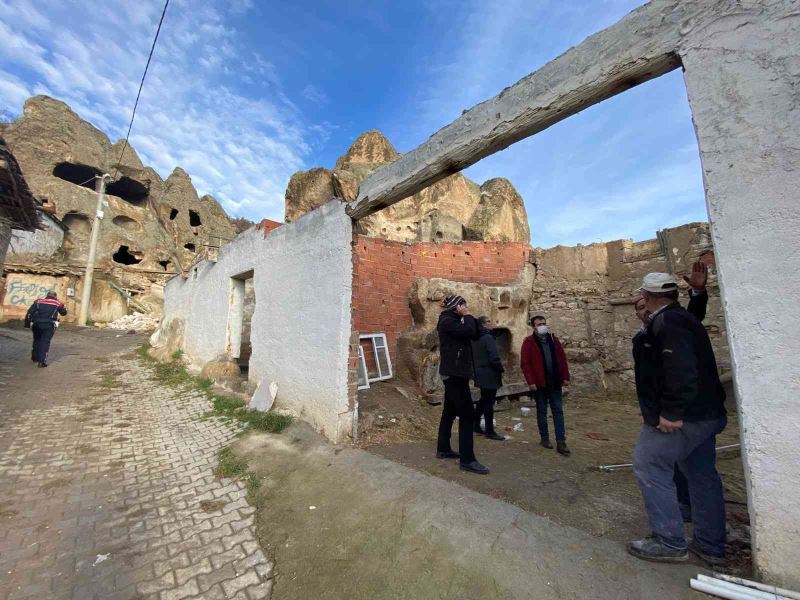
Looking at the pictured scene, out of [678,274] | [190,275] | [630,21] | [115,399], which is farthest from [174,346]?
[678,274]

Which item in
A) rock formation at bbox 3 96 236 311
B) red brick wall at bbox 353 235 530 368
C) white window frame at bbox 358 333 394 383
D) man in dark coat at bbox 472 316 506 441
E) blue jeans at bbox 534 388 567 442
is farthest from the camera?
rock formation at bbox 3 96 236 311

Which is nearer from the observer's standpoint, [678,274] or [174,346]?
[678,274]

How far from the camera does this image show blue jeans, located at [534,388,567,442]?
4.18m

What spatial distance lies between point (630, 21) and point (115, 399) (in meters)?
8.68

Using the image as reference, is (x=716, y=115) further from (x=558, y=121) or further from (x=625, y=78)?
(x=558, y=121)

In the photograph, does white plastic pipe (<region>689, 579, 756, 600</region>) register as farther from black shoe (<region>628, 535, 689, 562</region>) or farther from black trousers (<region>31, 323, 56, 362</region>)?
black trousers (<region>31, 323, 56, 362</region>)

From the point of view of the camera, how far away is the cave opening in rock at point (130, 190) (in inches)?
982

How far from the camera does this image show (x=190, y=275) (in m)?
10.2

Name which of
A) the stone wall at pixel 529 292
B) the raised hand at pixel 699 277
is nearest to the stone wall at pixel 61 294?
the stone wall at pixel 529 292

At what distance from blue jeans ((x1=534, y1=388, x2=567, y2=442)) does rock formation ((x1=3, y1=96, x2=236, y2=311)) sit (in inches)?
885

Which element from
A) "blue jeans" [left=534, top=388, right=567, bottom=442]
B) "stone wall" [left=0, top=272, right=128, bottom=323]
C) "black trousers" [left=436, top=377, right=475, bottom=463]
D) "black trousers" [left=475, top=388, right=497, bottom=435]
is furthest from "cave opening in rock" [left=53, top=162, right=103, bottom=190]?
"blue jeans" [left=534, top=388, right=567, bottom=442]

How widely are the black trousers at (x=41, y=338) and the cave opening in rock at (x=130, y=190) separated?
2187cm

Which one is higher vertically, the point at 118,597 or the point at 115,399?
the point at 115,399

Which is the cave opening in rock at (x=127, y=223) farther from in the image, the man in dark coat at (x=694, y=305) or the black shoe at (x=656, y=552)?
the black shoe at (x=656, y=552)
